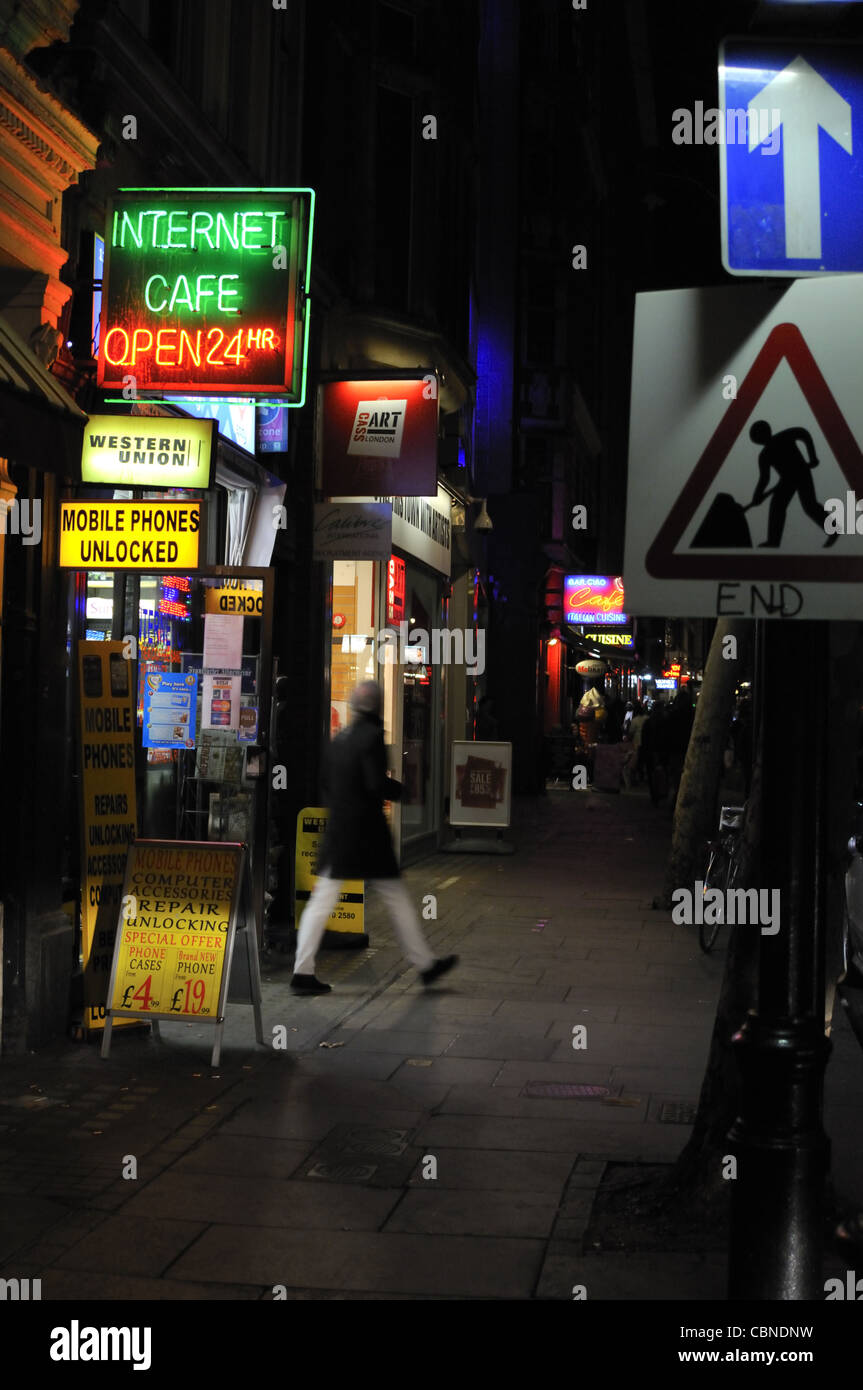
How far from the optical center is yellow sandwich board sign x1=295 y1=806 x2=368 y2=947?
1149cm

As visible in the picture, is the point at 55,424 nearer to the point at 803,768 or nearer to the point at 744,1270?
the point at 803,768

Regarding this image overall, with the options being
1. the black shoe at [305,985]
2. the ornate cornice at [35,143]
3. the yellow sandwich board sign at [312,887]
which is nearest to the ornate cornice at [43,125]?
the ornate cornice at [35,143]

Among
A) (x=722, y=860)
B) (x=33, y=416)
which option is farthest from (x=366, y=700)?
(x=722, y=860)

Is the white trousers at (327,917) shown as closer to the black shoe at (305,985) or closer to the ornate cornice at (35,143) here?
the black shoe at (305,985)

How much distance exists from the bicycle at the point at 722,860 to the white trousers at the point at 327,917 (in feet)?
10.3

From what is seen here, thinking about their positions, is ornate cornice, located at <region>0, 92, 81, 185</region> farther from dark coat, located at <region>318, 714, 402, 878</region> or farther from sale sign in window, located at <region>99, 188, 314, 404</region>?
dark coat, located at <region>318, 714, 402, 878</region>

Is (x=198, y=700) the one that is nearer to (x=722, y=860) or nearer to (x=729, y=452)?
(x=722, y=860)

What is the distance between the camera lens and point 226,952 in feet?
27.2

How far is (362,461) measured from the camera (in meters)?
14.5

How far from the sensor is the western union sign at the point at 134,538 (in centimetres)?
873

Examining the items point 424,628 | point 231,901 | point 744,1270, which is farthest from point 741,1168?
point 424,628

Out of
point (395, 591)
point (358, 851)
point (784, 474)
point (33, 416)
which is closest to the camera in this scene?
point (784, 474)

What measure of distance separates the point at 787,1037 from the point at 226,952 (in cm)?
481

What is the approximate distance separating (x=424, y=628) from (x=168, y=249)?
10.9 meters
